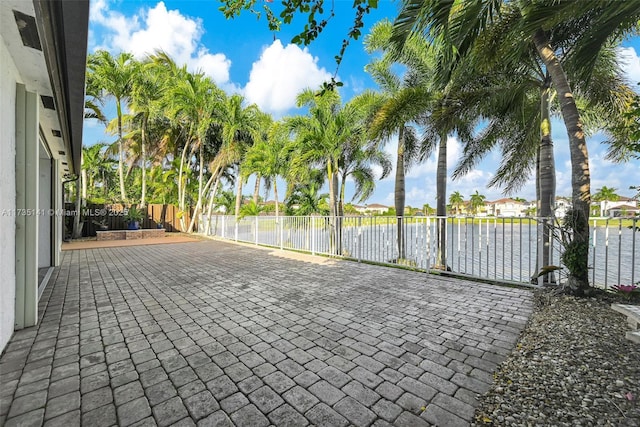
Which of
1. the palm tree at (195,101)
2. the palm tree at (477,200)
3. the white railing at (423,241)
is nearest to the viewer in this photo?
the white railing at (423,241)

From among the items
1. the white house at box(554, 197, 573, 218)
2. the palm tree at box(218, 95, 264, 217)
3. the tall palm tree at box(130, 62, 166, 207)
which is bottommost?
the white house at box(554, 197, 573, 218)

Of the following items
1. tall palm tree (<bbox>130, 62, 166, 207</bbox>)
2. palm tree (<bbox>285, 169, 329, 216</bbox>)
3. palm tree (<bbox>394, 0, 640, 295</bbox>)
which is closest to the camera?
palm tree (<bbox>394, 0, 640, 295</bbox>)

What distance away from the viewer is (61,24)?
68.0 inches

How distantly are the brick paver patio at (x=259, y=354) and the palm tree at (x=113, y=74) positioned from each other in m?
10.9

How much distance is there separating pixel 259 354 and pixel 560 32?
6.87 m

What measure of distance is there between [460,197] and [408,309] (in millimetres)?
63797

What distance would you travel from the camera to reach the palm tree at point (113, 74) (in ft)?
37.6

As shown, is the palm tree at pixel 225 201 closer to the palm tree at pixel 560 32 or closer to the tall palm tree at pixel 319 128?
the tall palm tree at pixel 319 128

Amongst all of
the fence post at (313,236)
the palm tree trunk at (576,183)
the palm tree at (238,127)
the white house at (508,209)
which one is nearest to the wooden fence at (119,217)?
the palm tree at (238,127)

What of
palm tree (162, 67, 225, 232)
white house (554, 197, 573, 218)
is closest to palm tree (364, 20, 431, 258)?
white house (554, 197, 573, 218)

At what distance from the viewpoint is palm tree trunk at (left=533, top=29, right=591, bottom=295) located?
3.73 meters

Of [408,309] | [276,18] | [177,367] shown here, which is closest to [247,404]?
[177,367]

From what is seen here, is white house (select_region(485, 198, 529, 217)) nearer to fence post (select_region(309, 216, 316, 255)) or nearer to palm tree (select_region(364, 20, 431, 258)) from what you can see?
palm tree (select_region(364, 20, 431, 258))

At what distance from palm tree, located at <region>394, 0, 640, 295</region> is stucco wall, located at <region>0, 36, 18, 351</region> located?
3.96m
